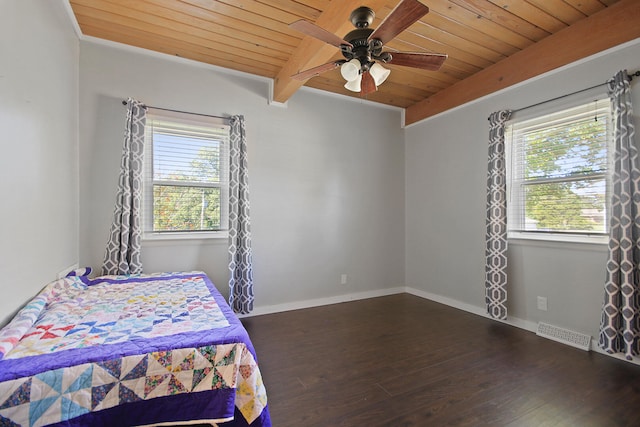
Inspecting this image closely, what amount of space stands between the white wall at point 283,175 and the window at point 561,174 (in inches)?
62.9

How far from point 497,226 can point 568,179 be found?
2.38ft

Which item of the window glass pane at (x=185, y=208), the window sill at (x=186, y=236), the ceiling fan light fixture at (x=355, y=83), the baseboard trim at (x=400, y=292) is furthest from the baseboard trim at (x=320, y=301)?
the ceiling fan light fixture at (x=355, y=83)

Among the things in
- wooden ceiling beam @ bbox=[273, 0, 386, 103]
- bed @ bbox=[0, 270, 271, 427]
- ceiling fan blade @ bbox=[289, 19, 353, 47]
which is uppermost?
wooden ceiling beam @ bbox=[273, 0, 386, 103]

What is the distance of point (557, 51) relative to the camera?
2.73 metres

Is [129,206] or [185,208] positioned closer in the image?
[129,206]

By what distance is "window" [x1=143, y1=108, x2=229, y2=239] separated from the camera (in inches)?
119

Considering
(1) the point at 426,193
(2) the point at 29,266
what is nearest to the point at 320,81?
(1) the point at 426,193

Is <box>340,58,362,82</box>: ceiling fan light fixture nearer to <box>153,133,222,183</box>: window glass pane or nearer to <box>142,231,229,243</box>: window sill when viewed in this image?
<box>153,133,222,183</box>: window glass pane

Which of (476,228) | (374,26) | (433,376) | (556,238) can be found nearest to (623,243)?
(556,238)

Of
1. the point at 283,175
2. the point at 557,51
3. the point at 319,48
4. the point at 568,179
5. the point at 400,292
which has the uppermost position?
the point at 557,51

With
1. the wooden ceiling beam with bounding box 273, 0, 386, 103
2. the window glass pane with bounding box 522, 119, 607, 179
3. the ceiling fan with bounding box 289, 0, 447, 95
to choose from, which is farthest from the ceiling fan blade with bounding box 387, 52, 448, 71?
the window glass pane with bounding box 522, 119, 607, 179

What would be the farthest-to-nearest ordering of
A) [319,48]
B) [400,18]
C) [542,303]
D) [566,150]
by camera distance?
[542,303], [566,150], [319,48], [400,18]

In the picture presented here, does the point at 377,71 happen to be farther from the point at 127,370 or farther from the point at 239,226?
the point at 127,370

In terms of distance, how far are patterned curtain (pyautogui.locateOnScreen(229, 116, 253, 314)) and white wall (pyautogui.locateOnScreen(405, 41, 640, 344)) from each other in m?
2.38
